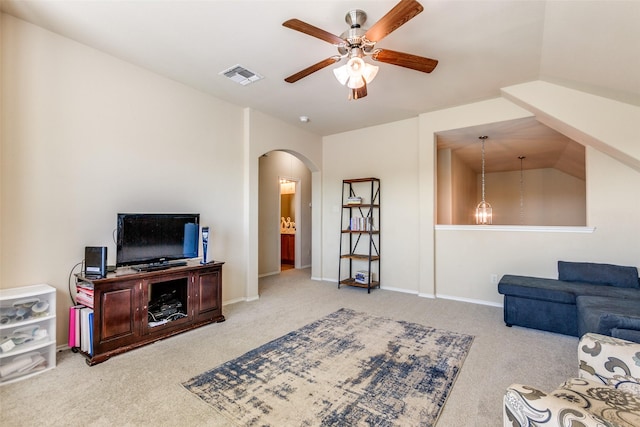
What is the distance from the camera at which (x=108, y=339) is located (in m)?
2.54

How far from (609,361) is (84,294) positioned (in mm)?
3752

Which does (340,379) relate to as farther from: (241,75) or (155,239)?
(241,75)

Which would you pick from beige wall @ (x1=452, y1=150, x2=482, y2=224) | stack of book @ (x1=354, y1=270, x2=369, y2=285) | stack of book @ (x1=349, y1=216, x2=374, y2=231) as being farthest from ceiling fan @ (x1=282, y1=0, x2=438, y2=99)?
Result: beige wall @ (x1=452, y1=150, x2=482, y2=224)

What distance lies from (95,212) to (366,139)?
4.23 meters

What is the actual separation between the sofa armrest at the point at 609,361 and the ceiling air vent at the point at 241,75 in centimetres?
362

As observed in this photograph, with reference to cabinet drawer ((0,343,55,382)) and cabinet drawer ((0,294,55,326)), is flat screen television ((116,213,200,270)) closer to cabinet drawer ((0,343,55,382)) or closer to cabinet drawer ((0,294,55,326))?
cabinet drawer ((0,294,55,326))

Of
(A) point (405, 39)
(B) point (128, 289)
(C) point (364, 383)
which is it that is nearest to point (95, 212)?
(B) point (128, 289)

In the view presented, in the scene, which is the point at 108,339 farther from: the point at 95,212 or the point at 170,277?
the point at 95,212

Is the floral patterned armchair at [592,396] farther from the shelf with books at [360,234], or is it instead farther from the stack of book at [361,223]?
the stack of book at [361,223]

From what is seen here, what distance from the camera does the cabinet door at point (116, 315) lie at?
2479 mm

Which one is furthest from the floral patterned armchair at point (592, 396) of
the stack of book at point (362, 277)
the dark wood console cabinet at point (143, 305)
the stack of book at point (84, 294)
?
the stack of book at point (362, 277)

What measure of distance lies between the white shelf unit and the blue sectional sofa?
14.4ft

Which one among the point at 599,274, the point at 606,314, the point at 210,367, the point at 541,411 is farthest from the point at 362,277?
the point at 541,411

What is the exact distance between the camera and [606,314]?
215 cm
